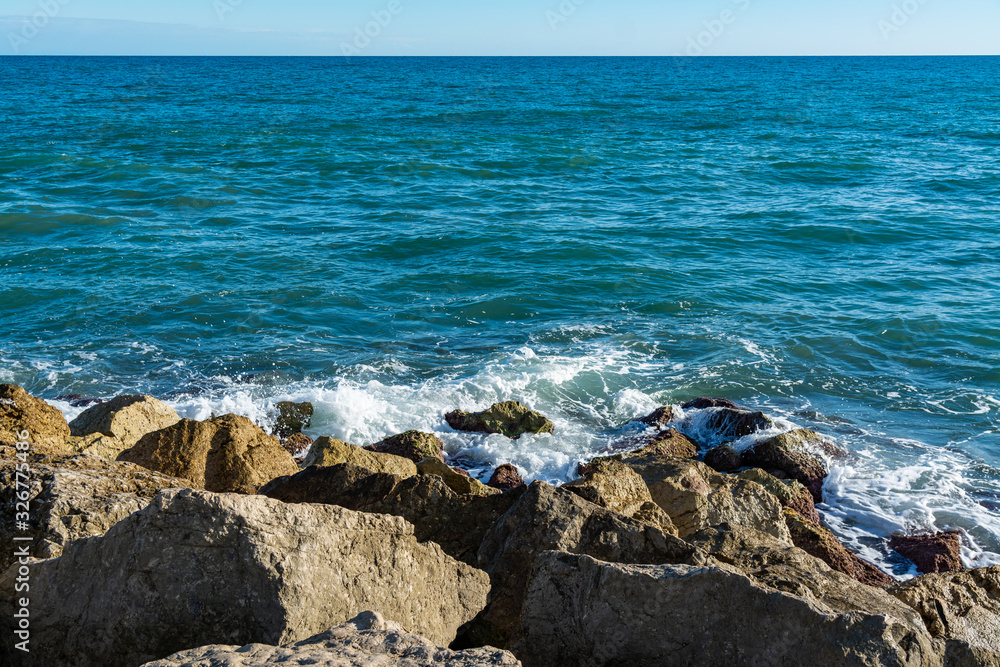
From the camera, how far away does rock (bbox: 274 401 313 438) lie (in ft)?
35.0

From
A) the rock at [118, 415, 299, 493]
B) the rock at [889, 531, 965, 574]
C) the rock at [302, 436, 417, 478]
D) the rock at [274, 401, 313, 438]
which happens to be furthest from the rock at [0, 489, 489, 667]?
the rock at [274, 401, 313, 438]

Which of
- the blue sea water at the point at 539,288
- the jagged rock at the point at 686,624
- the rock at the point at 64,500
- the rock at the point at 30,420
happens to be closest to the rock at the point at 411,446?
the blue sea water at the point at 539,288

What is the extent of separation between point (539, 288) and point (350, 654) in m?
13.5

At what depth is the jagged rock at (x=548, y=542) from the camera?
4629 mm

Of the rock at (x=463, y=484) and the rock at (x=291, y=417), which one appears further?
the rock at (x=291, y=417)

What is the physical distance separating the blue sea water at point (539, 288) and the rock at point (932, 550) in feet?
0.59

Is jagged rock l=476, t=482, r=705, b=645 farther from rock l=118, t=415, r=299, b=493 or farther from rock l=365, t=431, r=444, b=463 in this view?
rock l=365, t=431, r=444, b=463

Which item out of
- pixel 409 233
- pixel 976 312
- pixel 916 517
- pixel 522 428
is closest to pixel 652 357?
pixel 522 428

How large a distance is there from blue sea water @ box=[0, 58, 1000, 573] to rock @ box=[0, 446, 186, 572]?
5566mm

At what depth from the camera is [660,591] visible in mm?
3832

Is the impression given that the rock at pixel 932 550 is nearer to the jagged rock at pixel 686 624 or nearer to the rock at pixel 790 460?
the rock at pixel 790 460

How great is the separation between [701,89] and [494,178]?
152 ft

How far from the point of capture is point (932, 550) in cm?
790

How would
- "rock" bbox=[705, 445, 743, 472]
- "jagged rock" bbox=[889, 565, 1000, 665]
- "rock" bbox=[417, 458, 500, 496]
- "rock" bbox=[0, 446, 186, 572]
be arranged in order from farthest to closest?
"rock" bbox=[705, 445, 743, 472], "rock" bbox=[417, 458, 500, 496], "jagged rock" bbox=[889, 565, 1000, 665], "rock" bbox=[0, 446, 186, 572]
